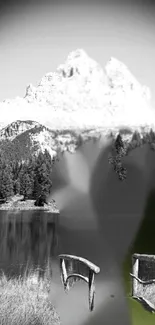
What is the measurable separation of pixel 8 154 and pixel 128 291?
4.05 ft

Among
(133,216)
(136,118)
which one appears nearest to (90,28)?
(136,118)

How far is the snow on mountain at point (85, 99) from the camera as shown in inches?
102

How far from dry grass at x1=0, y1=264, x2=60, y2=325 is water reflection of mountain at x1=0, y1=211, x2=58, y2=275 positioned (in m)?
0.08

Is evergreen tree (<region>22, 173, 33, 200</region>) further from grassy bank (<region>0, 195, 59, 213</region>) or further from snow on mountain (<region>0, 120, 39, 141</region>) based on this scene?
snow on mountain (<region>0, 120, 39, 141</region>)

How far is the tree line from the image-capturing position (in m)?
2.56

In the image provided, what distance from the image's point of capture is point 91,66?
8.66ft

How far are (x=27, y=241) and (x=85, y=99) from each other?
107cm

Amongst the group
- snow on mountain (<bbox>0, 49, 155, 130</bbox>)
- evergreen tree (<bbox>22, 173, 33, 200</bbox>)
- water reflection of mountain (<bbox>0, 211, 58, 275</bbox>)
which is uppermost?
snow on mountain (<bbox>0, 49, 155, 130</bbox>)

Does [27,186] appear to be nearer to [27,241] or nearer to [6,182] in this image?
[6,182]

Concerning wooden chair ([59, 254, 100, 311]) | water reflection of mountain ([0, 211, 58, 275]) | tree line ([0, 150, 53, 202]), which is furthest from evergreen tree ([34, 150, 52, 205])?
wooden chair ([59, 254, 100, 311])

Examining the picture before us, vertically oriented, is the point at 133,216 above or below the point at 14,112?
below

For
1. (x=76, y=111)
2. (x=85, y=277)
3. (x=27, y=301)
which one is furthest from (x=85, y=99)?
(x=27, y=301)

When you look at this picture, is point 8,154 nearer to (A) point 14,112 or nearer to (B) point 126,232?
(A) point 14,112

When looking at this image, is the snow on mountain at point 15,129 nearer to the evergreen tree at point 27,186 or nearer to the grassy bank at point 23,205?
the evergreen tree at point 27,186
